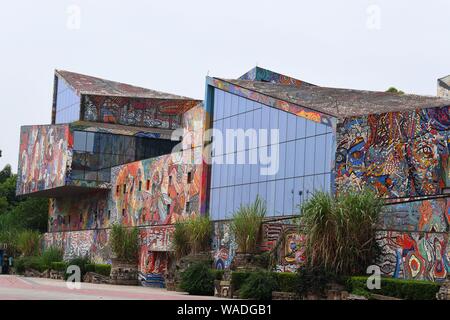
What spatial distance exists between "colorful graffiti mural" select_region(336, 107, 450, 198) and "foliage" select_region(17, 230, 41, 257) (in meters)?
29.5

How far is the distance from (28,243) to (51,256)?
6360 mm

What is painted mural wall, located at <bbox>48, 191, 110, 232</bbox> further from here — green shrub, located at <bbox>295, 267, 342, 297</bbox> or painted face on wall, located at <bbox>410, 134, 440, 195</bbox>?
green shrub, located at <bbox>295, 267, 342, 297</bbox>

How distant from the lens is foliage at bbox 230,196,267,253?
1134 inches

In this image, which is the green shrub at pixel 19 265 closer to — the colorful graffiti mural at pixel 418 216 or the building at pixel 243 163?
the building at pixel 243 163

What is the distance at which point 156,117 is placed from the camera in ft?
185

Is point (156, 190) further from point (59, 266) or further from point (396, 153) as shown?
point (396, 153)

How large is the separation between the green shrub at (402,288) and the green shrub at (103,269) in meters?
18.7

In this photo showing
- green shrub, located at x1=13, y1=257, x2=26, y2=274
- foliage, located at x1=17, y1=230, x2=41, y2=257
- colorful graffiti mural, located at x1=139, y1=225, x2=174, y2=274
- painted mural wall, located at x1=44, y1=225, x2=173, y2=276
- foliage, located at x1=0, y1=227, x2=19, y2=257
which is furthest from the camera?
foliage, located at x1=0, y1=227, x2=19, y2=257

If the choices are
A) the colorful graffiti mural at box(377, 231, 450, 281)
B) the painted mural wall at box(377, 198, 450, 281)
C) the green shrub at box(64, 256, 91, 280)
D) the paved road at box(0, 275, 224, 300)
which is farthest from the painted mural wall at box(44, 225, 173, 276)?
the colorful graffiti mural at box(377, 231, 450, 281)

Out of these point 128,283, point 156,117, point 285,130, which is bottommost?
point 128,283

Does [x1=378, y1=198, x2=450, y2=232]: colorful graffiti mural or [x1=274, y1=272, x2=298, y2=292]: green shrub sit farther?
[x1=378, y1=198, x2=450, y2=232]: colorful graffiti mural
